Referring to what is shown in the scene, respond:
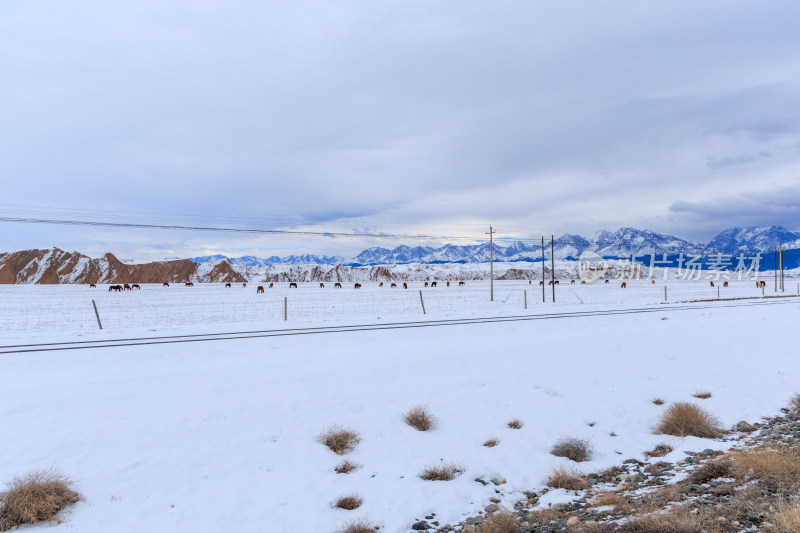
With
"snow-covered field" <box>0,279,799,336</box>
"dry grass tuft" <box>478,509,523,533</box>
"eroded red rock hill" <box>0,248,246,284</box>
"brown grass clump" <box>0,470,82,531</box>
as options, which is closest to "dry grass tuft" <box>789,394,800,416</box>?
"dry grass tuft" <box>478,509,523,533</box>

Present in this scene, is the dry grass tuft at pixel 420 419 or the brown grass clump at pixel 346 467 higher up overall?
the dry grass tuft at pixel 420 419

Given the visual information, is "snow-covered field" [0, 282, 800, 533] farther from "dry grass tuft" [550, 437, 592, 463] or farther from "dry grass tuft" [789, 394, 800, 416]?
"dry grass tuft" [789, 394, 800, 416]

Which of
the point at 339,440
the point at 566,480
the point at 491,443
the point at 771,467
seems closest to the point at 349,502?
the point at 339,440

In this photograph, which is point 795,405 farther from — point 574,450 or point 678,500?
point 678,500

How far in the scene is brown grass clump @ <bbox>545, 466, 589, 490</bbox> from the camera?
304 inches

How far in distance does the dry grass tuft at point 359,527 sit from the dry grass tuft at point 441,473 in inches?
70.8

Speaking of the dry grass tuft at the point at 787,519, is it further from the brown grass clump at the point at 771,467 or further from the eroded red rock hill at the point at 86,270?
the eroded red rock hill at the point at 86,270

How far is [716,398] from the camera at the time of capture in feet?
41.2

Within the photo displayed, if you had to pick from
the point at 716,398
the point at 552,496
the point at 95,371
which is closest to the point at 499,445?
the point at 552,496

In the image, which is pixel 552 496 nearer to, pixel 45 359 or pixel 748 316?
pixel 45 359

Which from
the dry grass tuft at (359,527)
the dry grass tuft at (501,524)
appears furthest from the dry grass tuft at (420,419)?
the dry grass tuft at (501,524)

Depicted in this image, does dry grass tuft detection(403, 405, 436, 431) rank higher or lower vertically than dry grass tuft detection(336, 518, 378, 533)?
higher

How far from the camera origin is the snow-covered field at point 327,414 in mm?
7492

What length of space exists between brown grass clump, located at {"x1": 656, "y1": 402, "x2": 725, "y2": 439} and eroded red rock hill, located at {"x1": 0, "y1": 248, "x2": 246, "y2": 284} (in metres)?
170
